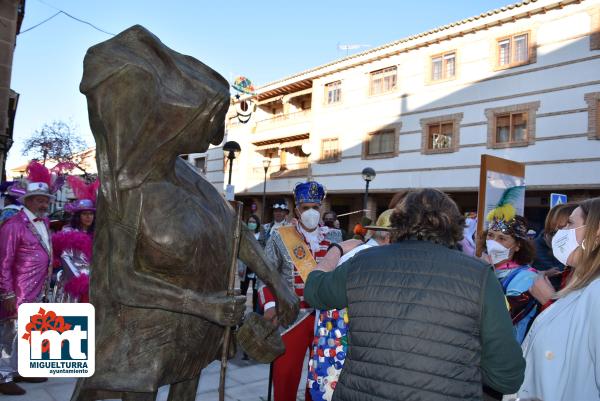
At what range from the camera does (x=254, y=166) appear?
1067 inches

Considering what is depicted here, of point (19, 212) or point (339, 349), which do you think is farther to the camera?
point (19, 212)

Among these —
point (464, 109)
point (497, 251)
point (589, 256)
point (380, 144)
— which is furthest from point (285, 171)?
point (589, 256)

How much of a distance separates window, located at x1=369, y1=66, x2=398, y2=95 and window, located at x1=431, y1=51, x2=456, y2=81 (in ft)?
5.48

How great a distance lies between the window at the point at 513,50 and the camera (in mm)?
14906

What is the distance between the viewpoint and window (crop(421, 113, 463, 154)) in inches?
651

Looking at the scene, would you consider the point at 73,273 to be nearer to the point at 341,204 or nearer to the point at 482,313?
the point at 482,313

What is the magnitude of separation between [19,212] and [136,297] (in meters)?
3.84

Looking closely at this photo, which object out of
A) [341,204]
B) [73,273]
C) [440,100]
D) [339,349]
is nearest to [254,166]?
[341,204]

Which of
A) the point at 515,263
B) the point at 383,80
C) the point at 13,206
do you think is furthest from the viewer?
the point at 383,80

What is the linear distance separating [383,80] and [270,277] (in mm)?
18167

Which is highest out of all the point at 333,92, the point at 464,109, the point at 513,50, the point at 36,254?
the point at 513,50

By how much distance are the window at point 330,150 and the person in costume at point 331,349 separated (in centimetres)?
1785

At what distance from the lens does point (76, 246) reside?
4.91 m

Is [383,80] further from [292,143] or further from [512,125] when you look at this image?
[292,143]
